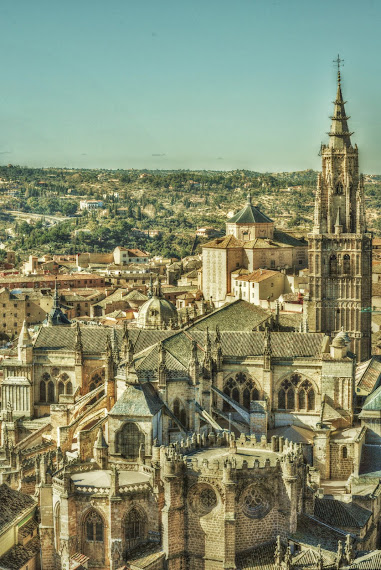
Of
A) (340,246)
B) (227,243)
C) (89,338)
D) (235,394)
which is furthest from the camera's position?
(227,243)

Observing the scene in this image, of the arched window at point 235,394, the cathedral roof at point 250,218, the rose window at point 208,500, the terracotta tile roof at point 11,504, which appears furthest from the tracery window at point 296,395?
the cathedral roof at point 250,218

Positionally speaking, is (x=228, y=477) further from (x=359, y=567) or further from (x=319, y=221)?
(x=319, y=221)

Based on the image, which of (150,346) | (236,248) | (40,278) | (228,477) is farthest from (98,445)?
(40,278)

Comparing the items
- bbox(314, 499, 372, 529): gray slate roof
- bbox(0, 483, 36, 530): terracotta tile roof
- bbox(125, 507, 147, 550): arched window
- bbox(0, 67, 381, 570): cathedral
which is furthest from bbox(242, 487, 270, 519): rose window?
bbox(0, 483, 36, 530): terracotta tile roof

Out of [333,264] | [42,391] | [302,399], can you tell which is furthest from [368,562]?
[333,264]

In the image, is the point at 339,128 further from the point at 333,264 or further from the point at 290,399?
the point at 290,399

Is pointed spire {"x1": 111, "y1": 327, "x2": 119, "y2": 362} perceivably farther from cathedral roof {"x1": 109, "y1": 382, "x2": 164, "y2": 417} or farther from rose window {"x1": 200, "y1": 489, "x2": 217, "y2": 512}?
rose window {"x1": 200, "y1": 489, "x2": 217, "y2": 512}
